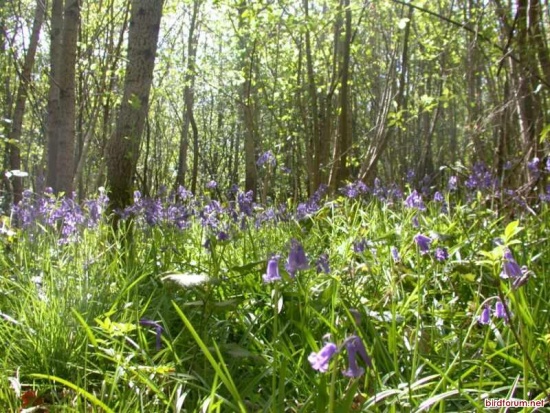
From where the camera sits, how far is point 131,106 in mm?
4152

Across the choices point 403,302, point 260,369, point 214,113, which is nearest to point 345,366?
→ point 260,369

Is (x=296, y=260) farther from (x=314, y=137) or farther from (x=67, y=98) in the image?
(x=314, y=137)

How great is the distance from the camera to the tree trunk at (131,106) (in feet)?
13.5

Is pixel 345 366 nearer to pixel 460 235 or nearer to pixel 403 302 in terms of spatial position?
pixel 403 302

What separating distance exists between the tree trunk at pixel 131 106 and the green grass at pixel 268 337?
3.65ft

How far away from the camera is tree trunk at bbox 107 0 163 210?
4.13m

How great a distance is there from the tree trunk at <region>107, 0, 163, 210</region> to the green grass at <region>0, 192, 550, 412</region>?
1113 mm

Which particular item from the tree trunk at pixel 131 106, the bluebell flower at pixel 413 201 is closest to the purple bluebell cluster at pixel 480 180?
the bluebell flower at pixel 413 201

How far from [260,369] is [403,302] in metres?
0.72

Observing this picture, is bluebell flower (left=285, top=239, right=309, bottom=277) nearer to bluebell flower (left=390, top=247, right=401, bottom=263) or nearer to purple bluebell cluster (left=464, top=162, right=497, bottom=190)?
bluebell flower (left=390, top=247, right=401, bottom=263)

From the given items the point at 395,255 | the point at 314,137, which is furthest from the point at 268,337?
the point at 314,137

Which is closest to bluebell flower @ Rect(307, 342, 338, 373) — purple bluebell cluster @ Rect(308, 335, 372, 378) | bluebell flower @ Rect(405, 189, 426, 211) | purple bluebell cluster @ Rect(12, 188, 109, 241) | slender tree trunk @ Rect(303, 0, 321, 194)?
purple bluebell cluster @ Rect(308, 335, 372, 378)

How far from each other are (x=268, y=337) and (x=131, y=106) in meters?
2.54

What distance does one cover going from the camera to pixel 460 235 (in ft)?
10.6
